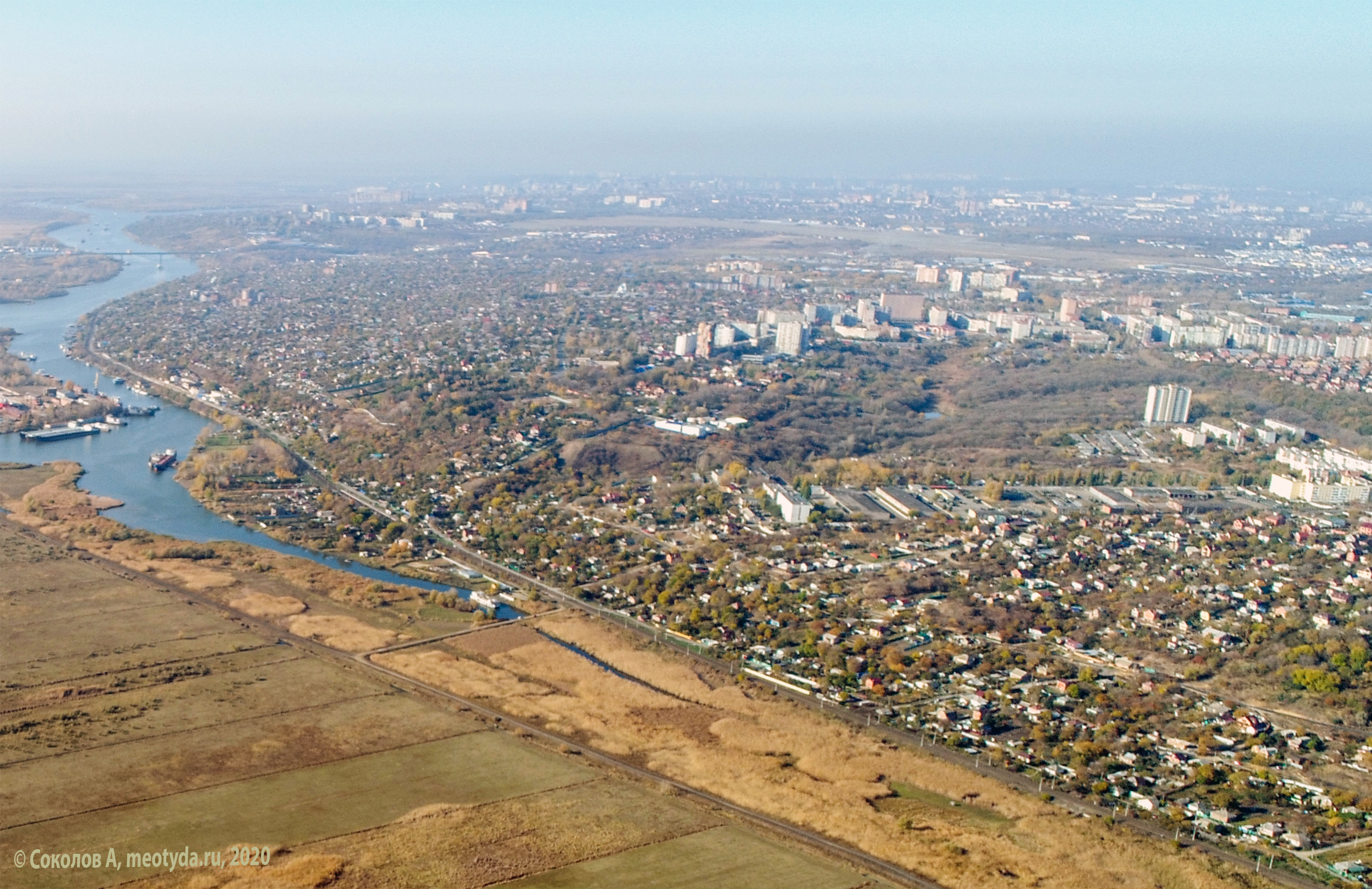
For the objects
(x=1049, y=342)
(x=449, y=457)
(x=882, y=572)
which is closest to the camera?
(x=882, y=572)

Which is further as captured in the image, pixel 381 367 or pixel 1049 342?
pixel 1049 342

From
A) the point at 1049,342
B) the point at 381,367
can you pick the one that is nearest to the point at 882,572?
the point at 381,367

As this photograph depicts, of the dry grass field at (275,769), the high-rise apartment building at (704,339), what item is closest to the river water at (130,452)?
the dry grass field at (275,769)

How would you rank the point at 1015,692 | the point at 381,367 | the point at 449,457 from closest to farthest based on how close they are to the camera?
the point at 1015,692
the point at 449,457
the point at 381,367

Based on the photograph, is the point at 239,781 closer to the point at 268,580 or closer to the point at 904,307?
the point at 268,580

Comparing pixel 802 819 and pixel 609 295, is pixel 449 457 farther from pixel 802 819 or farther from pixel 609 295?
pixel 609 295

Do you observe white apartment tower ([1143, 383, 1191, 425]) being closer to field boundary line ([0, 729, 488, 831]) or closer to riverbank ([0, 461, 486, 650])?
riverbank ([0, 461, 486, 650])
